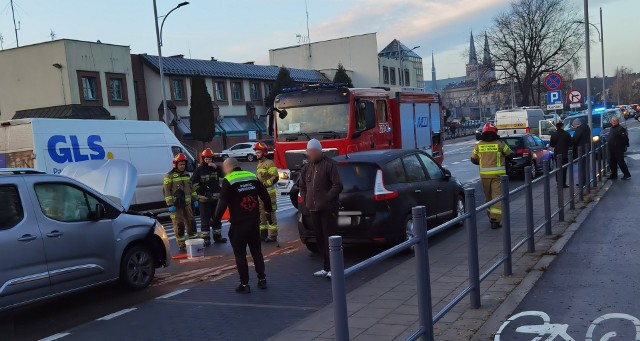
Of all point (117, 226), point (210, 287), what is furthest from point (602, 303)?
point (117, 226)

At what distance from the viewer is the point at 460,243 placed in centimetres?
523

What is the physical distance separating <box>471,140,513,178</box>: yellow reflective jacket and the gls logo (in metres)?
8.62

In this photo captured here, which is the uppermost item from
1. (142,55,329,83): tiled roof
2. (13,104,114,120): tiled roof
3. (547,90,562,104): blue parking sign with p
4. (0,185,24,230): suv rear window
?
(142,55,329,83): tiled roof

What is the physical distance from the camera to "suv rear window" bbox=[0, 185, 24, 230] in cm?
608

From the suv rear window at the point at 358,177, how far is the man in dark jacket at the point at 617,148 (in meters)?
10.6

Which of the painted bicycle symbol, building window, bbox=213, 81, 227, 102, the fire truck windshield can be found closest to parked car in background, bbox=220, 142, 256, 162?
building window, bbox=213, 81, 227, 102

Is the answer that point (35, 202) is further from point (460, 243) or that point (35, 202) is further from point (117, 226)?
point (460, 243)

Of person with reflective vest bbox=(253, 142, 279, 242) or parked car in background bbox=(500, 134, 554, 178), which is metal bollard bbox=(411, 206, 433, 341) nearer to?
person with reflective vest bbox=(253, 142, 279, 242)

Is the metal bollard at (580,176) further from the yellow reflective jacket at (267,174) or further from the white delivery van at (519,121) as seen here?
the white delivery van at (519,121)

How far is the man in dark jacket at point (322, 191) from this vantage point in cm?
740

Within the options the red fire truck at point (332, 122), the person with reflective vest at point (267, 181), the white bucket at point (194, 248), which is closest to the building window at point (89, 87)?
the red fire truck at point (332, 122)

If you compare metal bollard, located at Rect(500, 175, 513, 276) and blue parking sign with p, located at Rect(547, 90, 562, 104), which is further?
blue parking sign with p, located at Rect(547, 90, 562, 104)

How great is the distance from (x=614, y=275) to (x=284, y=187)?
8.61m

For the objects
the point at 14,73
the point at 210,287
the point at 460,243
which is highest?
the point at 14,73
